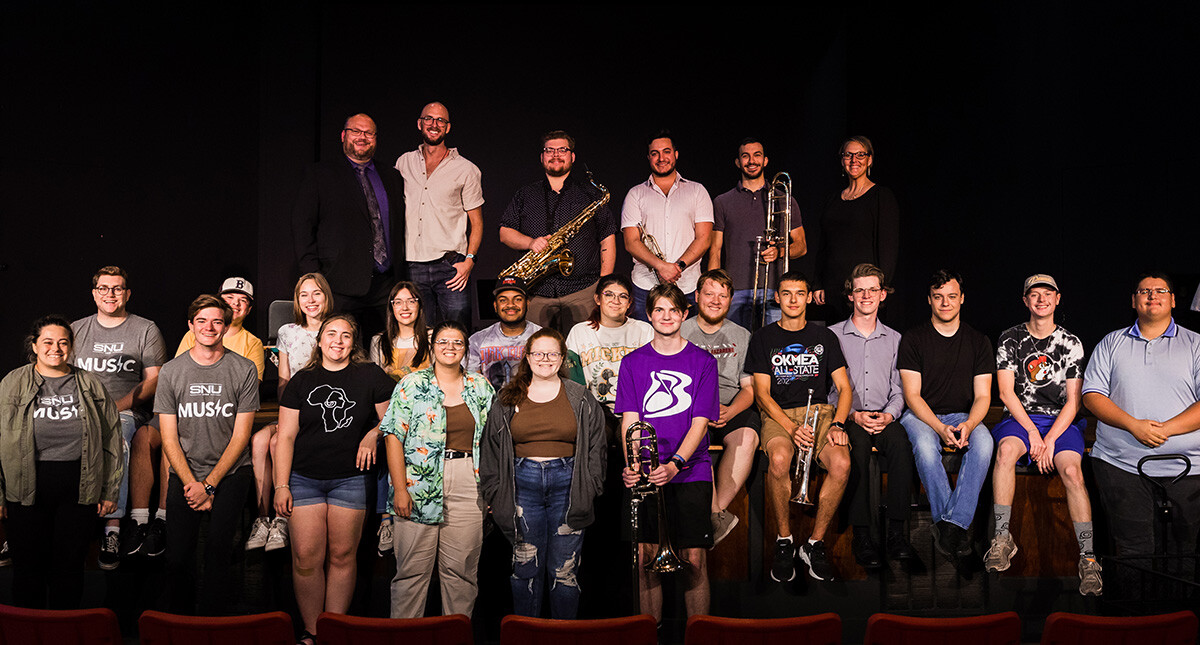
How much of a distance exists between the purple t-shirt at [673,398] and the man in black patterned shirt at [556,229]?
1.35m

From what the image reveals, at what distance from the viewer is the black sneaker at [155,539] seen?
4.51 metres

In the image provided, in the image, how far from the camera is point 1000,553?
4.39 meters

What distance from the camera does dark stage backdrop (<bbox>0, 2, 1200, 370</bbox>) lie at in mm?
5883

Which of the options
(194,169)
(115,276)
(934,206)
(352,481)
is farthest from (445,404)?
(934,206)

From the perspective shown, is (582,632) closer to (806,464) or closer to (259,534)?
(806,464)

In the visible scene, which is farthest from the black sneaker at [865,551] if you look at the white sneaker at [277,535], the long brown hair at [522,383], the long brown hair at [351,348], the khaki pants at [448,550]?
the white sneaker at [277,535]

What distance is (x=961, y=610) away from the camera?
184 inches

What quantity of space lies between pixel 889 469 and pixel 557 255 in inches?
89.5

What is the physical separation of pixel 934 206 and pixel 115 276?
18.2 feet

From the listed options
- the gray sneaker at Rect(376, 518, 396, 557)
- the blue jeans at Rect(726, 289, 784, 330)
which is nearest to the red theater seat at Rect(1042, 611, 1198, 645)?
the gray sneaker at Rect(376, 518, 396, 557)

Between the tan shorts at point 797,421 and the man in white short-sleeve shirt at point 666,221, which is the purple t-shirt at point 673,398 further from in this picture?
the man in white short-sleeve shirt at point 666,221

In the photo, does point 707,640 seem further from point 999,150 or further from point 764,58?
point 764,58

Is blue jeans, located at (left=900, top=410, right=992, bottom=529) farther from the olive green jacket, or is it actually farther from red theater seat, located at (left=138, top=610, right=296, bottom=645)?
the olive green jacket

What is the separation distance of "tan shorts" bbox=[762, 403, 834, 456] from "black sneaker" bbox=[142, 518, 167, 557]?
9.65 feet
